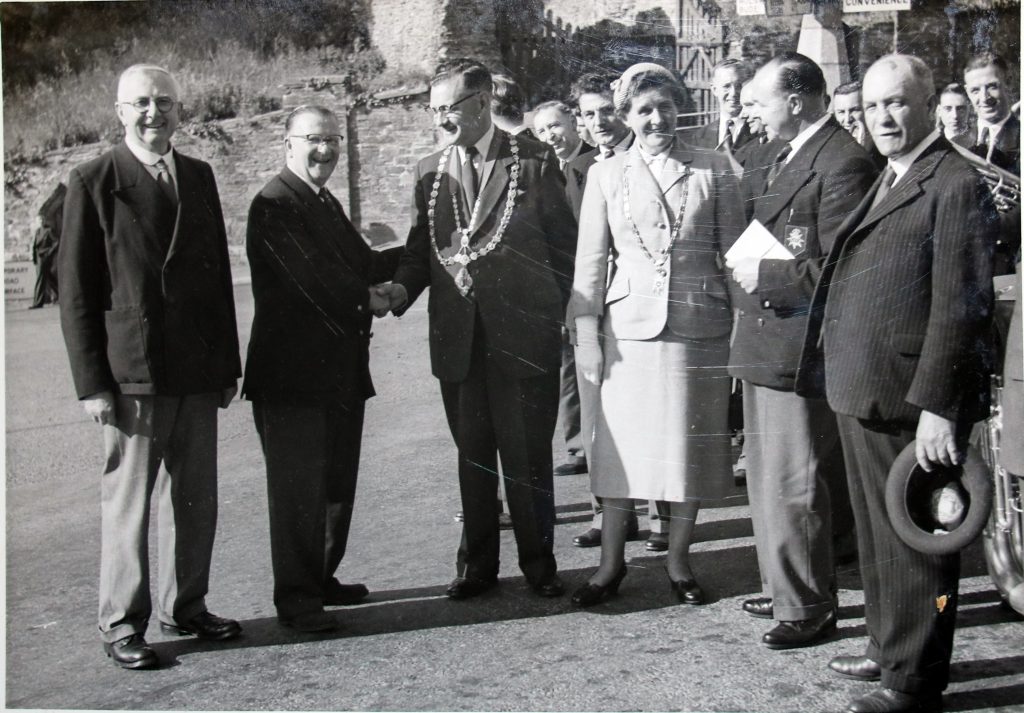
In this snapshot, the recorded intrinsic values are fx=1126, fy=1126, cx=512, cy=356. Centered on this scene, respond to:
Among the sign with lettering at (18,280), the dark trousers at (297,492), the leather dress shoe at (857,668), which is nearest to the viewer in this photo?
the leather dress shoe at (857,668)

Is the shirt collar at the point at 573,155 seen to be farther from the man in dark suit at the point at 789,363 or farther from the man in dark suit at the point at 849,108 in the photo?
the man in dark suit at the point at 849,108

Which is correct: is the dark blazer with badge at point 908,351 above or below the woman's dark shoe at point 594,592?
above

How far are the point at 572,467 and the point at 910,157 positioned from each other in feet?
6.32

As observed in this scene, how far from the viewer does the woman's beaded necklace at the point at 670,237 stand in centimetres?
347

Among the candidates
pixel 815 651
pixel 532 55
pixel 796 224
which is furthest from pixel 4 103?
pixel 815 651

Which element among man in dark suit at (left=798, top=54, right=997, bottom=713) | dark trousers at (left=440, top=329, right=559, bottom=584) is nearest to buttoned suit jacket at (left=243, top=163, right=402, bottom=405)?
dark trousers at (left=440, top=329, right=559, bottom=584)

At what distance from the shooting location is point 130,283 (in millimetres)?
3424

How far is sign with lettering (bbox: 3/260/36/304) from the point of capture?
12.5ft

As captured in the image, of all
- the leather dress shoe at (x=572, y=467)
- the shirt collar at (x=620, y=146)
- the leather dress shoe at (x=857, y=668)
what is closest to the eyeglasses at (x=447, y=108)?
the shirt collar at (x=620, y=146)

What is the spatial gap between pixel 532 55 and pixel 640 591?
1789 mm

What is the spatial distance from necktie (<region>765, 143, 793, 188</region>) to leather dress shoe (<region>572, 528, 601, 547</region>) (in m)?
1.43

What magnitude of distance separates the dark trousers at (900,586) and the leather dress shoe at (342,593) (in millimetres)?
1648

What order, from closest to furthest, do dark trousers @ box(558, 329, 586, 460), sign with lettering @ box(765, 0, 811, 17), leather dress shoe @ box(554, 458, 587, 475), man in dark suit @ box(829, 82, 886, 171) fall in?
man in dark suit @ box(829, 82, 886, 171) → sign with lettering @ box(765, 0, 811, 17) → leather dress shoe @ box(554, 458, 587, 475) → dark trousers @ box(558, 329, 586, 460)

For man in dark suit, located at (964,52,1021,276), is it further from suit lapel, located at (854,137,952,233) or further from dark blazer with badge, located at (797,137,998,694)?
suit lapel, located at (854,137,952,233)
